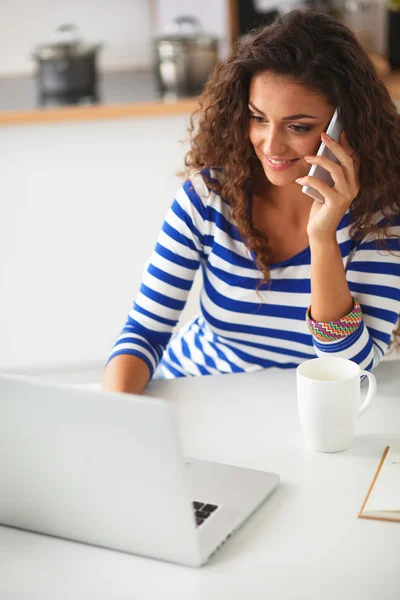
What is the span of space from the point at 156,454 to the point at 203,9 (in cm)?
231

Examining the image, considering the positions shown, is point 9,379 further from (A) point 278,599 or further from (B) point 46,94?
(B) point 46,94

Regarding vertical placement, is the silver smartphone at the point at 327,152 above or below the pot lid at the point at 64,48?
below

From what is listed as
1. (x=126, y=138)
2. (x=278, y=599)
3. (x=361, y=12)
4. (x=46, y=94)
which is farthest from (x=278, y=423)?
(x=361, y=12)

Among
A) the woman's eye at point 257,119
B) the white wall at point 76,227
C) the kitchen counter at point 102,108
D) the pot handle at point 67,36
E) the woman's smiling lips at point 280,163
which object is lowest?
the white wall at point 76,227

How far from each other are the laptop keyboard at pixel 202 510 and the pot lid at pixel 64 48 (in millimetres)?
1934

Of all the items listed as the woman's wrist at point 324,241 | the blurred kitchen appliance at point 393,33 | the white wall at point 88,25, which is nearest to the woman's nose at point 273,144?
the woman's wrist at point 324,241

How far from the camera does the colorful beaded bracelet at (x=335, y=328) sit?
130cm

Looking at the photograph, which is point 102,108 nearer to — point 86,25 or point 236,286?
point 86,25

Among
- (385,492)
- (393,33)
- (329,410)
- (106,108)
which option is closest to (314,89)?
(329,410)

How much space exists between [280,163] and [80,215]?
128cm

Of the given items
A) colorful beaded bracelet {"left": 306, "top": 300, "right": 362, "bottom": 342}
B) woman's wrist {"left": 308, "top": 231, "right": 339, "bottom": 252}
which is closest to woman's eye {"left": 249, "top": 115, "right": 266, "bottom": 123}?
woman's wrist {"left": 308, "top": 231, "right": 339, "bottom": 252}

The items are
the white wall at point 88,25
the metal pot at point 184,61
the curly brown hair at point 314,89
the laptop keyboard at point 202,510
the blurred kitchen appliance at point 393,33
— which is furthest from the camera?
the white wall at point 88,25

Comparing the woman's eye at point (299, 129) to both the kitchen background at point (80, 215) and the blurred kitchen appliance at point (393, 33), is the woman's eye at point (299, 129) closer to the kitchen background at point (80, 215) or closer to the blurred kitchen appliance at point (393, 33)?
the kitchen background at point (80, 215)

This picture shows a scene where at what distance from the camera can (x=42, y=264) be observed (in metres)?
2.54
